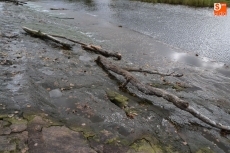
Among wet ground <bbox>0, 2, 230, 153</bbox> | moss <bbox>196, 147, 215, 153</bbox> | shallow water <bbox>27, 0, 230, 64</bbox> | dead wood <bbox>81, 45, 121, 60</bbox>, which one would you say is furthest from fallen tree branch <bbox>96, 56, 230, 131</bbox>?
shallow water <bbox>27, 0, 230, 64</bbox>

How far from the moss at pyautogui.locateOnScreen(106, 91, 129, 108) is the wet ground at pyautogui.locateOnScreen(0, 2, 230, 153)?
0.46 ft

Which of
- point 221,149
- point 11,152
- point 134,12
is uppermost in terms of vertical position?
point 134,12

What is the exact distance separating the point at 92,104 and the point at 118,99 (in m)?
0.84

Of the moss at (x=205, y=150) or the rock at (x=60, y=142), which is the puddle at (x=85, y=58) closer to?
the rock at (x=60, y=142)

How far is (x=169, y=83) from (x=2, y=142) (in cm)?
621

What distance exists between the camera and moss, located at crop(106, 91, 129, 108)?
749cm

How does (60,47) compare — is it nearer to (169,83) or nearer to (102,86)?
(102,86)

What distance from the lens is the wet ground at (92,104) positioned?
221 inches

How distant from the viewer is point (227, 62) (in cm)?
1251

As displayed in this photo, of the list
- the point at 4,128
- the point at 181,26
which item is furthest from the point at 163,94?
the point at 181,26

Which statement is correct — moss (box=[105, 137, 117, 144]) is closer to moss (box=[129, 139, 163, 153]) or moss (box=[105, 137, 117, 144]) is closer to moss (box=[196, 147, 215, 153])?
moss (box=[129, 139, 163, 153])

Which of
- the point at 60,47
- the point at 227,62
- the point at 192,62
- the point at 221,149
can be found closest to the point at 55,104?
the point at 221,149

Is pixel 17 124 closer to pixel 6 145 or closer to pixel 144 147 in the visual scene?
pixel 6 145

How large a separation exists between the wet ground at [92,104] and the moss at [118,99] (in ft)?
0.46
